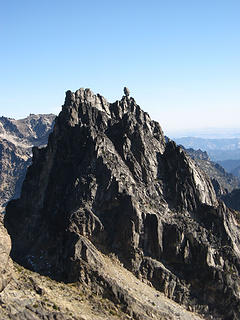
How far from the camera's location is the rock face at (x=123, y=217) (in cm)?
8812

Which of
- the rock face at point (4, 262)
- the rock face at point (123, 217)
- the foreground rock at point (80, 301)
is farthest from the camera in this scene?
the rock face at point (123, 217)

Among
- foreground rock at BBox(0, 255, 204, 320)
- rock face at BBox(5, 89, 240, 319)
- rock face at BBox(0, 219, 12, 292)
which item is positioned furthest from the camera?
rock face at BBox(5, 89, 240, 319)

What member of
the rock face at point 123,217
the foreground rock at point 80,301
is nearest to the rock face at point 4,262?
the foreground rock at point 80,301

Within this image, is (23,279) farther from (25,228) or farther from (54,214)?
(25,228)

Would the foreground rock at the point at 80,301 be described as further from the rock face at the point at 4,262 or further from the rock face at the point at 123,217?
the rock face at the point at 123,217

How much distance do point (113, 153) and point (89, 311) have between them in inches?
1930

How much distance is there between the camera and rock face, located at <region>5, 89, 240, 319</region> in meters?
88.1

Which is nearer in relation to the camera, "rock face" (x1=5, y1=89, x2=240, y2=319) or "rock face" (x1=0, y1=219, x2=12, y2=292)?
"rock face" (x1=0, y1=219, x2=12, y2=292)

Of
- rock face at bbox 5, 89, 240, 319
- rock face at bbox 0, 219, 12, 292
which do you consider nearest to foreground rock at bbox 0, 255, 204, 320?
rock face at bbox 0, 219, 12, 292

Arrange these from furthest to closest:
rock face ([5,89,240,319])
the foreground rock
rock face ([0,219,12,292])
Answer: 1. rock face ([5,89,240,319])
2. rock face ([0,219,12,292])
3. the foreground rock

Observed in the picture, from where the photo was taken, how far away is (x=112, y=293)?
3009 inches

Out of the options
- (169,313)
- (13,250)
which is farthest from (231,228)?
(13,250)

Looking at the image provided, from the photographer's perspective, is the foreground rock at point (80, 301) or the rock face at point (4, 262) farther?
the rock face at point (4, 262)

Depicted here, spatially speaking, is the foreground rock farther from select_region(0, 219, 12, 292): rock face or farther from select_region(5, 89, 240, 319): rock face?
select_region(5, 89, 240, 319): rock face
